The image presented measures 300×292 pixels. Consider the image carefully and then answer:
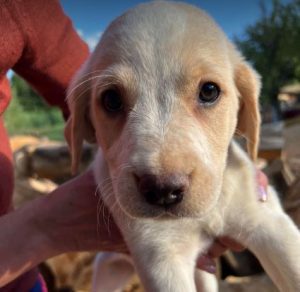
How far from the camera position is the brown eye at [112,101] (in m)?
1.64

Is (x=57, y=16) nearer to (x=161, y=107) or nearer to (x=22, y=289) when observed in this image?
(x=161, y=107)

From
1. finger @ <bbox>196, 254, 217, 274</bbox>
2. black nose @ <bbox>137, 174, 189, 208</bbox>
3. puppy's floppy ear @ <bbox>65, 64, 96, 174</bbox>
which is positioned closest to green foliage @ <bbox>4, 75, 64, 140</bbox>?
puppy's floppy ear @ <bbox>65, 64, 96, 174</bbox>

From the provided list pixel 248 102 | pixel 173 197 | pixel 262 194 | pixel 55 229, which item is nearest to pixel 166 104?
pixel 173 197

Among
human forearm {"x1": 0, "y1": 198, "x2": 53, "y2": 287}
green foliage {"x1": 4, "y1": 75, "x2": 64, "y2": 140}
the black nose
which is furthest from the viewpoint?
green foliage {"x1": 4, "y1": 75, "x2": 64, "y2": 140}

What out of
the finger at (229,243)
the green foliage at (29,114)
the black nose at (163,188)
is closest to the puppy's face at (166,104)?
the black nose at (163,188)

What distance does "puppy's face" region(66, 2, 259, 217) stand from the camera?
1381 mm

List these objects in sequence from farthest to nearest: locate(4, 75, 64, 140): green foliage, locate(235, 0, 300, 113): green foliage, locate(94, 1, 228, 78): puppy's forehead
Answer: locate(235, 0, 300, 113): green foliage
locate(4, 75, 64, 140): green foliage
locate(94, 1, 228, 78): puppy's forehead

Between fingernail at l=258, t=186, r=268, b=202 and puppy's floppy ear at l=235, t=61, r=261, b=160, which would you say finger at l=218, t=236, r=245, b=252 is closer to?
fingernail at l=258, t=186, r=268, b=202

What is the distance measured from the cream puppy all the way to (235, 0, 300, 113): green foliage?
414 inches

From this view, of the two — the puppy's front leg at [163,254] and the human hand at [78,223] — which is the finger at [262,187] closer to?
the puppy's front leg at [163,254]

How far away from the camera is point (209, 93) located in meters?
1.63

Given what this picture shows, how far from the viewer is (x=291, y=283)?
64.7 inches

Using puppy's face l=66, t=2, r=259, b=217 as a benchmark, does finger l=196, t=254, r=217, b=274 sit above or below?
below

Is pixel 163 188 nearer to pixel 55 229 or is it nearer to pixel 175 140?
pixel 175 140
